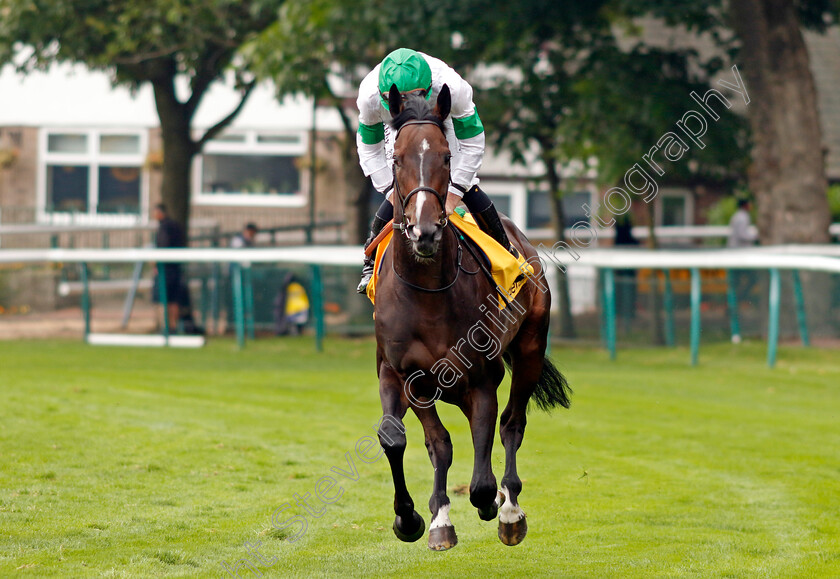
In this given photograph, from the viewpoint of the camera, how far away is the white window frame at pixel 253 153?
25.0 m

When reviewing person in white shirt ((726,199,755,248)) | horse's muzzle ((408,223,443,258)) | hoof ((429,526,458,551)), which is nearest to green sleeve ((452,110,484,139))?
horse's muzzle ((408,223,443,258))

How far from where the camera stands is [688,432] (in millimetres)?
9023

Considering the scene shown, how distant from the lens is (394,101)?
16.2 ft

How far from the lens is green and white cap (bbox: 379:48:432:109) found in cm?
509

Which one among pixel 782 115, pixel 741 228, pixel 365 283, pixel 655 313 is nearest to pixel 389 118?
pixel 365 283

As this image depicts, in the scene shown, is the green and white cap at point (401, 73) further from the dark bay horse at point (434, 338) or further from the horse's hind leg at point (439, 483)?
the horse's hind leg at point (439, 483)

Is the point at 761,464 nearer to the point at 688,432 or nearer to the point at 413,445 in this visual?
the point at 688,432

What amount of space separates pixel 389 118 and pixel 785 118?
11680 millimetres

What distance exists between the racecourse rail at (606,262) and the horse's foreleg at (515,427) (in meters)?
6.15

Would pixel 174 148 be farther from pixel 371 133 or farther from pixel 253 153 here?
pixel 371 133

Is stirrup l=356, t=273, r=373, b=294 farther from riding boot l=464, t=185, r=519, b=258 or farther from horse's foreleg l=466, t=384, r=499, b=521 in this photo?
horse's foreleg l=466, t=384, r=499, b=521

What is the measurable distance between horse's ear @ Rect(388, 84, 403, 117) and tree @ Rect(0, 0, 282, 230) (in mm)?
9940

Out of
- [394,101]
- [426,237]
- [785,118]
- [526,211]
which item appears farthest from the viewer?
[526,211]

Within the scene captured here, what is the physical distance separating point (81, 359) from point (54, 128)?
1296 cm
